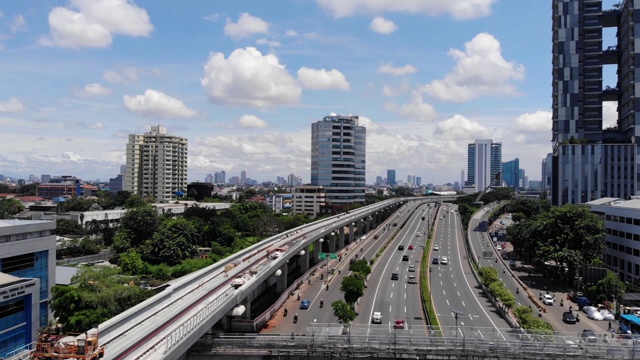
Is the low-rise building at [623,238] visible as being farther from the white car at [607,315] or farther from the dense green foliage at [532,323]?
the dense green foliage at [532,323]

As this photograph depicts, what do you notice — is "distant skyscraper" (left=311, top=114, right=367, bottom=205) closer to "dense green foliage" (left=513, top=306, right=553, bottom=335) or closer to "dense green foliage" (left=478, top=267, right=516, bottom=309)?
"dense green foliage" (left=478, top=267, right=516, bottom=309)

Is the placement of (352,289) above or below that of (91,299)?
below

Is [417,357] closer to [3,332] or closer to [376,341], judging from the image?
[376,341]

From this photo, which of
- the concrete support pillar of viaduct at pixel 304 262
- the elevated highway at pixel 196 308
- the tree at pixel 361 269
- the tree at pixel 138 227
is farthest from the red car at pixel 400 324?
the tree at pixel 138 227

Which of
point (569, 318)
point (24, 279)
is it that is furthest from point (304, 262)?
point (24, 279)

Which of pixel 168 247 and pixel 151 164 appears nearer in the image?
pixel 168 247

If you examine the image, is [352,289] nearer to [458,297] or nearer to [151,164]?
[458,297]

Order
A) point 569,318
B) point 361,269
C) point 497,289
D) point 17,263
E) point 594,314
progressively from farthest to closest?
1. point 361,269
2. point 497,289
3. point 594,314
4. point 569,318
5. point 17,263
